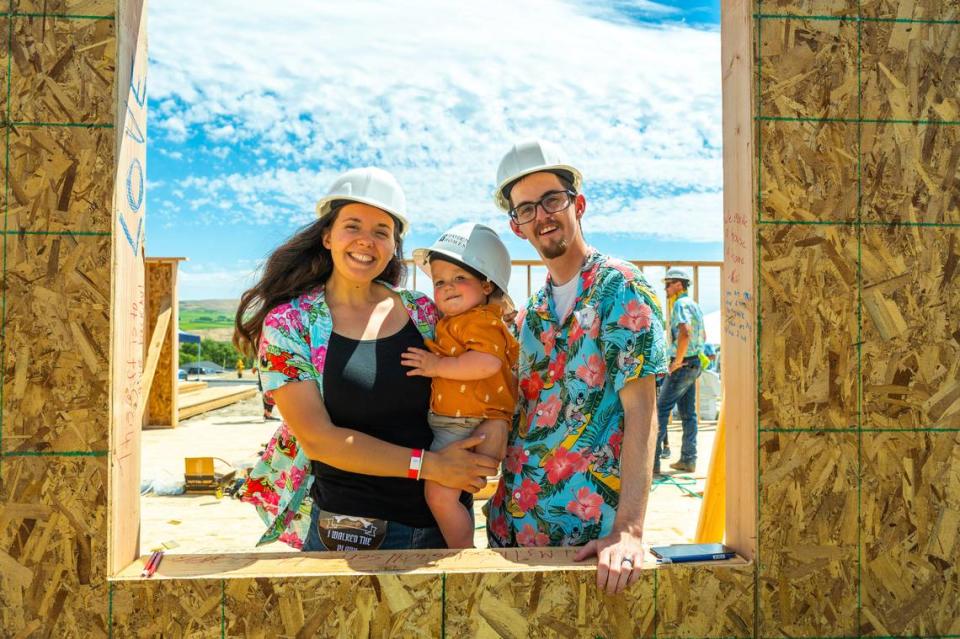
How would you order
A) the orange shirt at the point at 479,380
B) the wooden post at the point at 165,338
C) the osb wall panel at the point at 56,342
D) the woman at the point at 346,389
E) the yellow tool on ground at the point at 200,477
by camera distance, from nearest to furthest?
1. the osb wall panel at the point at 56,342
2. the woman at the point at 346,389
3. the orange shirt at the point at 479,380
4. the yellow tool on ground at the point at 200,477
5. the wooden post at the point at 165,338

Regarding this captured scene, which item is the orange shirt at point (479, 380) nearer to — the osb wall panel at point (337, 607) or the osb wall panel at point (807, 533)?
the osb wall panel at point (337, 607)

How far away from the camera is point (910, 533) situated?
84.9 inches

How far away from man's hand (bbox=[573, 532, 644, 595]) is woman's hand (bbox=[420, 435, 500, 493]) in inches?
19.5

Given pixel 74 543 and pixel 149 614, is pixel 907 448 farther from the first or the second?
pixel 74 543

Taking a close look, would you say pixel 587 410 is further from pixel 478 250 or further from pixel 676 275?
pixel 676 275

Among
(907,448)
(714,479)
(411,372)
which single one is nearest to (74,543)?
(411,372)

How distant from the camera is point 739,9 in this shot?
2.20 metres

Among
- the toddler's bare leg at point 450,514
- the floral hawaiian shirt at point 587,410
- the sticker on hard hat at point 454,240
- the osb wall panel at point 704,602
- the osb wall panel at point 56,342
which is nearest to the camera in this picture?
the osb wall panel at point 56,342

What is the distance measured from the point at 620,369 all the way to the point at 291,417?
3.52 ft

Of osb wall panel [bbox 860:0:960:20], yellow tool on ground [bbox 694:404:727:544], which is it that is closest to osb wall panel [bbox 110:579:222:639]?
osb wall panel [bbox 860:0:960:20]

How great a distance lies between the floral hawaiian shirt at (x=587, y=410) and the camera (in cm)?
227

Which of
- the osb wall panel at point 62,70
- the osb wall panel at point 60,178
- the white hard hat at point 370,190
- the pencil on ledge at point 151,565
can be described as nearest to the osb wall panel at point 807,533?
the white hard hat at point 370,190

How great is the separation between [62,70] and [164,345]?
443 inches

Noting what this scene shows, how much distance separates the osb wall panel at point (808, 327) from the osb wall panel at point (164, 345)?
1131 cm
